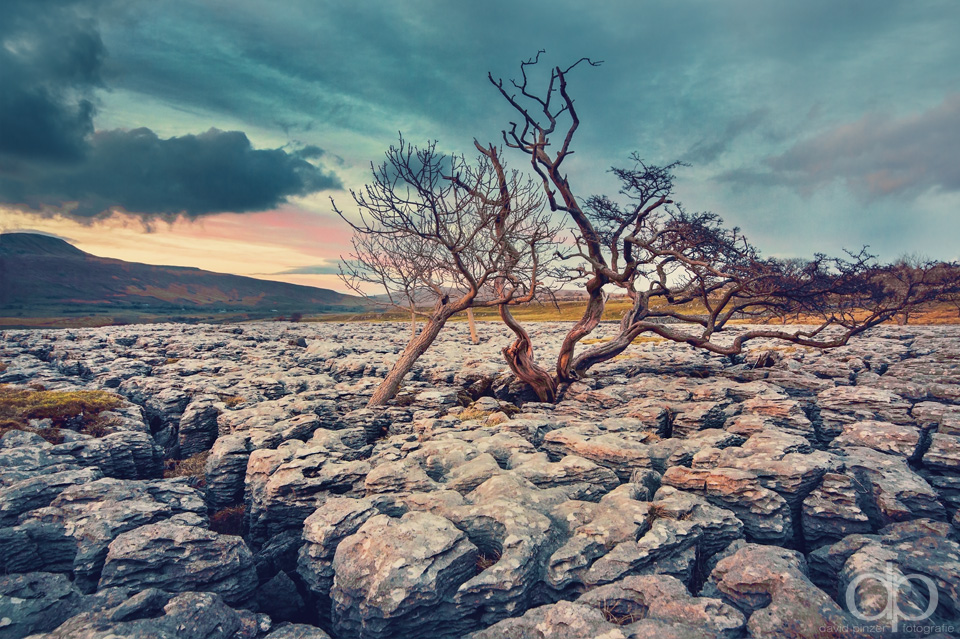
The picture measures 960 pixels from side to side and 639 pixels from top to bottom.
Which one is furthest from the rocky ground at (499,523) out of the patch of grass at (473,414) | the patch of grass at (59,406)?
the patch of grass at (59,406)

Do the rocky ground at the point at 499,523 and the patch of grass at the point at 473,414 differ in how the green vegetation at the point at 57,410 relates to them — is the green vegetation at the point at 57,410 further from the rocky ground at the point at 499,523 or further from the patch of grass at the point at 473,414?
the patch of grass at the point at 473,414

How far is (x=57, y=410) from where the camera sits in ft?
52.6

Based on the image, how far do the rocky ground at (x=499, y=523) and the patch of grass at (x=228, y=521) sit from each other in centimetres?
8

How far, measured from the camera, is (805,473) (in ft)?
33.2

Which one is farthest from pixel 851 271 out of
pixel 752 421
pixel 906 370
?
pixel 752 421

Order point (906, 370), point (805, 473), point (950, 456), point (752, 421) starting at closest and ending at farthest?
point (805, 473) → point (950, 456) → point (752, 421) → point (906, 370)

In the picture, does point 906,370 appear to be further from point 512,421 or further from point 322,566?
point 322,566

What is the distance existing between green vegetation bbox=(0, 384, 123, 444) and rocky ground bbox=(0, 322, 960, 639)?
99cm

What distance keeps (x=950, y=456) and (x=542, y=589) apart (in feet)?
38.1

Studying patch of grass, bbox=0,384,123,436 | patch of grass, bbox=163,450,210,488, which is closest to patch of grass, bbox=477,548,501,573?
patch of grass, bbox=163,450,210,488

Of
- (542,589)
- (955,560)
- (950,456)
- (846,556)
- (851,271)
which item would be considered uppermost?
(851,271)

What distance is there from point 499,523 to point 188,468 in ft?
44.3

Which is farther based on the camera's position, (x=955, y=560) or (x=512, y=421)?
(x=512, y=421)

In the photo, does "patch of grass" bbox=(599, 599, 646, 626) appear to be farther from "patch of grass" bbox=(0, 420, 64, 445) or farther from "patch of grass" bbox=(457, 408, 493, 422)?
"patch of grass" bbox=(0, 420, 64, 445)
